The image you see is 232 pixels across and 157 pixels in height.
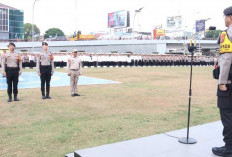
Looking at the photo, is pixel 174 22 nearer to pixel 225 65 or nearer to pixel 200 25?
pixel 200 25

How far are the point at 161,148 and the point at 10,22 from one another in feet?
270

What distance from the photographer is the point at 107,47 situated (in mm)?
58188

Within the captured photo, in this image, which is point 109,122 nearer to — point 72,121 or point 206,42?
point 72,121

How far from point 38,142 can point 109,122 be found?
1.84m

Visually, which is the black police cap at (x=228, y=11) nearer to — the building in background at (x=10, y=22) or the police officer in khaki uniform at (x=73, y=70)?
the police officer in khaki uniform at (x=73, y=70)

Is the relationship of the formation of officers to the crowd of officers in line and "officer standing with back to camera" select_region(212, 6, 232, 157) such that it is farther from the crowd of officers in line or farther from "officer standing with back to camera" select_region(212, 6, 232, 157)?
the crowd of officers in line

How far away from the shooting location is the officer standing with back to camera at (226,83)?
10.6 feet

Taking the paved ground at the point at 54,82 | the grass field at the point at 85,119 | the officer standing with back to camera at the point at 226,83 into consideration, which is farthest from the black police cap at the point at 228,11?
the paved ground at the point at 54,82

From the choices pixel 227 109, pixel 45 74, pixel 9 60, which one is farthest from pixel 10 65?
pixel 227 109

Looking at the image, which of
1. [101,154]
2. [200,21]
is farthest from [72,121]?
[200,21]

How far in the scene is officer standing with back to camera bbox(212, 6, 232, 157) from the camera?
10.6 feet

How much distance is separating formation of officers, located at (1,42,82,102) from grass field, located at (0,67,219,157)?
482 millimetres

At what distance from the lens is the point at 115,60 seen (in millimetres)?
28562

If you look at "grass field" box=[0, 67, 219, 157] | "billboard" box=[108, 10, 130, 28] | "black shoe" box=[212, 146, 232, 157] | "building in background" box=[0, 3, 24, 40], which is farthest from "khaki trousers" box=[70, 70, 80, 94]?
"building in background" box=[0, 3, 24, 40]
